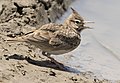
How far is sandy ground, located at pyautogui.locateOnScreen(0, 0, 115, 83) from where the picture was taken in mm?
6910

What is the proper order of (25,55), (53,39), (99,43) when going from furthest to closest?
(99,43) < (25,55) < (53,39)

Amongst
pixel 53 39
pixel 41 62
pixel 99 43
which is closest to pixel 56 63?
pixel 41 62

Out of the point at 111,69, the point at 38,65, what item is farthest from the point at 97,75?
the point at 38,65

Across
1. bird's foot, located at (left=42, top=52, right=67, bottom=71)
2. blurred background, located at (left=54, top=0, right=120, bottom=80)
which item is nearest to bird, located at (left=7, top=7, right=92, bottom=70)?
bird's foot, located at (left=42, top=52, right=67, bottom=71)

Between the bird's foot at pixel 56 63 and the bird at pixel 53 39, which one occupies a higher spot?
the bird at pixel 53 39

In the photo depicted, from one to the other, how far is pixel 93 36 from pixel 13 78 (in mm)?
3998

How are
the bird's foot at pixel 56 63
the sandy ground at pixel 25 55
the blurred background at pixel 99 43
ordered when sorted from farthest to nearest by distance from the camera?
the blurred background at pixel 99 43 < the bird's foot at pixel 56 63 < the sandy ground at pixel 25 55

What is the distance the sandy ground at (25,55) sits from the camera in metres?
6.91

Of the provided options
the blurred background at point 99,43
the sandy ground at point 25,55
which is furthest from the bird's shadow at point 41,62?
the blurred background at point 99,43

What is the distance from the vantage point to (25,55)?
7965 millimetres

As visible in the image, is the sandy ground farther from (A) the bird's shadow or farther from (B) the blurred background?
(B) the blurred background

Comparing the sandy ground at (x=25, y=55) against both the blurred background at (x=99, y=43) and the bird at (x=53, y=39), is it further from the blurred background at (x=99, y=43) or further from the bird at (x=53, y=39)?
the blurred background at (x=99, y=43)

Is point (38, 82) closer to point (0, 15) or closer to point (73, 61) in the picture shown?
point (73, 61)

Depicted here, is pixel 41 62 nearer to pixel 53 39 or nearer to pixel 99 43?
pixel 53 39
